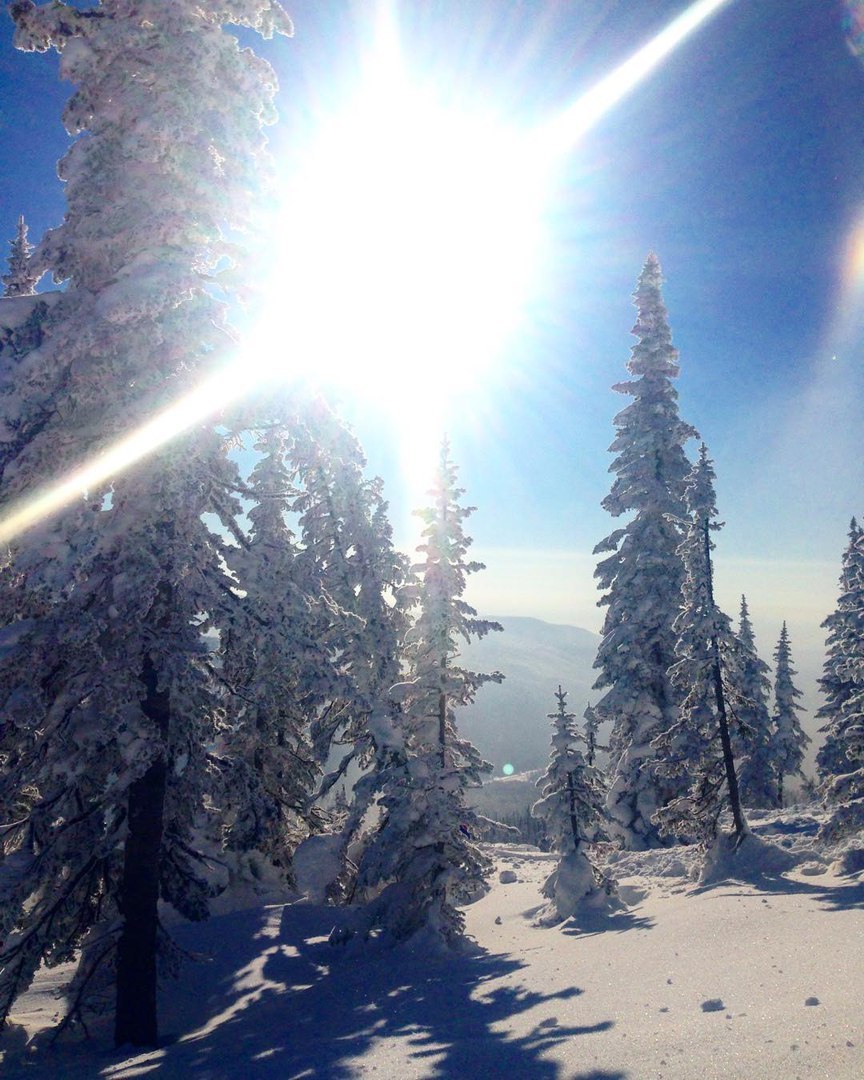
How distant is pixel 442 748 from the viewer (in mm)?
17156

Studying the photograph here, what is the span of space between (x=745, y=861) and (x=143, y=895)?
16.6 m

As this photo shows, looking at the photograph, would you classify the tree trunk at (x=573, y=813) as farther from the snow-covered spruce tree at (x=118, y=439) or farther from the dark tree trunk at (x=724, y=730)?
the snow-covered spruce tree at (x=118, y=439)

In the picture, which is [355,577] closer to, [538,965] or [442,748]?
[442,748]

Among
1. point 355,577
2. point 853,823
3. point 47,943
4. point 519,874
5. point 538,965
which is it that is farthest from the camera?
point 519,874

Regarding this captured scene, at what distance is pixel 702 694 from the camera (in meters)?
21.3

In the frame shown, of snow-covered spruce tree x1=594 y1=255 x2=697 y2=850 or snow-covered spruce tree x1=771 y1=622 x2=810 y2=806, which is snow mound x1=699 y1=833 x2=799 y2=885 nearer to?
snow-covered spruce tree x1=594 y1=255 x2=697 y2=850

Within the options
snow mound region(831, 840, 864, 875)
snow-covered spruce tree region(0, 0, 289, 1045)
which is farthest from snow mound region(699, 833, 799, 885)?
snow-covered spruce tree region(0, 0, 289, 1045)

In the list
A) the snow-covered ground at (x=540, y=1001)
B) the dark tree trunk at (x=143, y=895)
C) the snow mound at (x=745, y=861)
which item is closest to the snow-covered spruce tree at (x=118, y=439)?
the dark tree trunk at (x=143, y=895)

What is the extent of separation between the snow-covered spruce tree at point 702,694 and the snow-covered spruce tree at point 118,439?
16.5m

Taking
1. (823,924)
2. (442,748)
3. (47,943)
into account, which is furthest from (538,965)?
(47,943)

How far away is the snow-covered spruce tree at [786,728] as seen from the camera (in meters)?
46.3

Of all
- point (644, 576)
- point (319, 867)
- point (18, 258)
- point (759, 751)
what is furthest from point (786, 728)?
point (18, 258)

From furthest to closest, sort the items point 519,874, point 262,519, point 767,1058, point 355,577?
point 519,874, point 262,519, point 355,577, point 767,1058

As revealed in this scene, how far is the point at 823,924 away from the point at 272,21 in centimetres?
1705
